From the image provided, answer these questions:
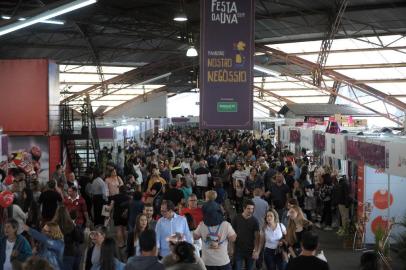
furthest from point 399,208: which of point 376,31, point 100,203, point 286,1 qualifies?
point 376,31

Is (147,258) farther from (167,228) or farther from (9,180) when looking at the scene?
(9,180)

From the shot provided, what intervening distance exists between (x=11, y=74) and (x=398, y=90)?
72.9ft

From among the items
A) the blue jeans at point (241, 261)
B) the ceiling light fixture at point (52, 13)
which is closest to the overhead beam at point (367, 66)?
the ceiling light fixture at point (52, 13)

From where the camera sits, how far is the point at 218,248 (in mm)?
6203

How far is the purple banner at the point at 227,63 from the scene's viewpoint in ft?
36.7

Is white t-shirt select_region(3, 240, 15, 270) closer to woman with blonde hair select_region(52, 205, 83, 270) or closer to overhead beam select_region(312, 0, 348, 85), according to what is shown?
woman with blonde hair select_region(52, 205, 83, 270)

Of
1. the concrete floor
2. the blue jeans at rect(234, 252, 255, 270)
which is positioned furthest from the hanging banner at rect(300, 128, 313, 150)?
the blue jeans at rect(234, 252, 255, 270)

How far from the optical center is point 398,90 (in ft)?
103

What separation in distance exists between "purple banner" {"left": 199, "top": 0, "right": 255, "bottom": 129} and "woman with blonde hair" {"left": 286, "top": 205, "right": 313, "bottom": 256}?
15.5 ft

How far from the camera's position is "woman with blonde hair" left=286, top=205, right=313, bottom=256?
6.54 meters

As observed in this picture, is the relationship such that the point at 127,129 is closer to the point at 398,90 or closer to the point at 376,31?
the point at 376,31

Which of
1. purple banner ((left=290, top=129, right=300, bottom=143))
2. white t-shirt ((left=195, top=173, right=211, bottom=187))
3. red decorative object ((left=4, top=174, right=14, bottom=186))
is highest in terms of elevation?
purple banner ((left=290, top=129, right=300, bottom=143))

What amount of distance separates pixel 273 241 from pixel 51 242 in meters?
2.58

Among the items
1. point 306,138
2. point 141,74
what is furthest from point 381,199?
point 141,74
